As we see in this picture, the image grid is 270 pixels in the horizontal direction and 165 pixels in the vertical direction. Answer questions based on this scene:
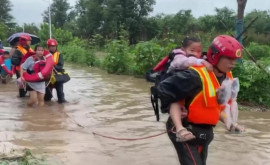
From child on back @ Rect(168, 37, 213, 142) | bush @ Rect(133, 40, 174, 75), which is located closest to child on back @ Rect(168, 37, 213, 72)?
child on back @ Rect(168, 37, 213, 142)

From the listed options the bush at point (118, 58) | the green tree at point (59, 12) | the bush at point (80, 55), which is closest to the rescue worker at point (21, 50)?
the bush at point (118, 58)

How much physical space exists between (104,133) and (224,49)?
407 centimetres

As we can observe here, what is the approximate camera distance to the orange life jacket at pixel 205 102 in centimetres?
335

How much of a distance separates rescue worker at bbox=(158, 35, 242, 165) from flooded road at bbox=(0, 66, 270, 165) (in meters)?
2.09

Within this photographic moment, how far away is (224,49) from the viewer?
333cm

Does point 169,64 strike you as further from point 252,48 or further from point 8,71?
point 252,48

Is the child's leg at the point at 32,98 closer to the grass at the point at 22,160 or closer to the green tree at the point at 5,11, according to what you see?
the grass at the point at 22,160

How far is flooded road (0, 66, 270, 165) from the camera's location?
5672 millimetres

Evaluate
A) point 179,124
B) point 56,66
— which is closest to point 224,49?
point 179,124

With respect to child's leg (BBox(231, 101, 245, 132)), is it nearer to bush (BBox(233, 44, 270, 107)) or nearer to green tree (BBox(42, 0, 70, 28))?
bush (BBox(233, 44, 270, 107))

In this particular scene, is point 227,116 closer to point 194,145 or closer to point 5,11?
point 194,145

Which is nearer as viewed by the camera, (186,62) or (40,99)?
(186,62)

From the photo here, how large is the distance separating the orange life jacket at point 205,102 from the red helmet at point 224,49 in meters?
0.13

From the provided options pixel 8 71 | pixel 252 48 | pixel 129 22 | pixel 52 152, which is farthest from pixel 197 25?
pixel 52 152
